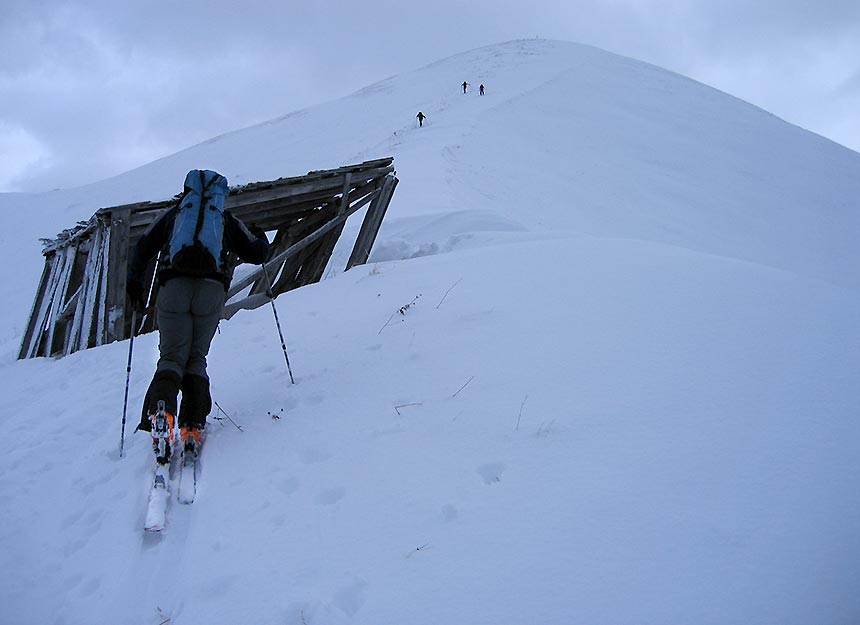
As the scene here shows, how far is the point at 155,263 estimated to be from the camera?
698 centimetres

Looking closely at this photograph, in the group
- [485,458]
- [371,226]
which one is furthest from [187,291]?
[371,226]

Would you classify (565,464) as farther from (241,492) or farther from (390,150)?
(390,150)

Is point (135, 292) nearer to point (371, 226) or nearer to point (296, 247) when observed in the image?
point (296, 247)

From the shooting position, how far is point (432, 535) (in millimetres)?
2660

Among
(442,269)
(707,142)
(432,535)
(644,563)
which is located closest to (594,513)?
(644,563)

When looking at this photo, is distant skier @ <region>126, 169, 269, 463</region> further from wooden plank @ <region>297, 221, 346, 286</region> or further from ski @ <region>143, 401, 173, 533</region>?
wooden plank @ <region>297, 221, 346, 286</region>

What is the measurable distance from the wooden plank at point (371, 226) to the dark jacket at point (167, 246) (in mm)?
4610

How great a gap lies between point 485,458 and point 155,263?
569 cm

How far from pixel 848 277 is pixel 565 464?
18971 millimetres

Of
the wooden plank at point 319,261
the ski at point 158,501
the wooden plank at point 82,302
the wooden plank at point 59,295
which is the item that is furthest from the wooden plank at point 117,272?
the ski at point 158,501

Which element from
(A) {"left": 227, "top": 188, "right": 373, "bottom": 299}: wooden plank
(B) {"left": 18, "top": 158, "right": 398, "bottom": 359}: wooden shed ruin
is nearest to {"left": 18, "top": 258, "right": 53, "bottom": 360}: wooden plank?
(B) {"left": 18, "top": 158, "right": 398, "bottom": 359}: wooden shed ruin

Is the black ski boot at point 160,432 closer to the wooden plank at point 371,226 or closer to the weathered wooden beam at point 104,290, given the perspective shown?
the weathered wooden beam at point 104,290

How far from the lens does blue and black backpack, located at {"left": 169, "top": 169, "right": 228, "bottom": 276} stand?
12.9ft

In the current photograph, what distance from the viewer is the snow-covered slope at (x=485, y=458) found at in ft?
7.71
